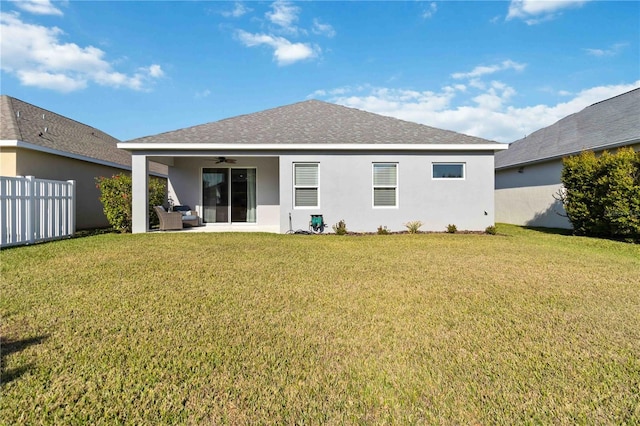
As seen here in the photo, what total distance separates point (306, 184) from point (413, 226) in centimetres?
411

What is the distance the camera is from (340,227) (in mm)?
11344

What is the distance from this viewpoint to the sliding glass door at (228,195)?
13.5 meters

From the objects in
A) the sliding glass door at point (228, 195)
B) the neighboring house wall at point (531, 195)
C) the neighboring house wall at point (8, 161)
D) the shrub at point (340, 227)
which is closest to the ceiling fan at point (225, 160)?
the sliding glass door at point (228, 195)

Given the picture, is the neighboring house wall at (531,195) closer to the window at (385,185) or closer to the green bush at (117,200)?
the window at (385,185)

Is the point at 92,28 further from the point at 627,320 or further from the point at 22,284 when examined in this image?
the point at 627,320

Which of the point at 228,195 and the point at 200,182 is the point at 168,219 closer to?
the point at 200,182

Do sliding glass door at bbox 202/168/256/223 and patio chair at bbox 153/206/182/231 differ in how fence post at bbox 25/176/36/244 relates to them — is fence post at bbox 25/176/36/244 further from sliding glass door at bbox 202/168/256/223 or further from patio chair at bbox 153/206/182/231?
sliding glass door at bbox 202/168/256/223

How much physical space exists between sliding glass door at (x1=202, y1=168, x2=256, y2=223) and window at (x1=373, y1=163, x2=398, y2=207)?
519 centimetres

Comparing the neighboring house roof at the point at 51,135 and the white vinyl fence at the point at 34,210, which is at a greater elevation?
the neighboring house roof at the point at 51,135

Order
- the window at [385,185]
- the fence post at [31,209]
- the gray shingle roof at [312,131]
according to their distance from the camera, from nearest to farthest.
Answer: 1. the fence post at [31,209]
2. the gray shingle roof at [312,131]
3. the window at [385,185]

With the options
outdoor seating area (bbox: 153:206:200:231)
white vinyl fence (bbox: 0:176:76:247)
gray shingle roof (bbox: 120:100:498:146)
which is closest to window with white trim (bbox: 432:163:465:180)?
gray shingle roof (bbox: 120:100:498:146)

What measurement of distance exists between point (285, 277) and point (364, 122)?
31.8ft

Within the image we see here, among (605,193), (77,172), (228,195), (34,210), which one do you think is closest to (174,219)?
(228,195)

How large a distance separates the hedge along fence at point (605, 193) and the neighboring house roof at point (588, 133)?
185cm
